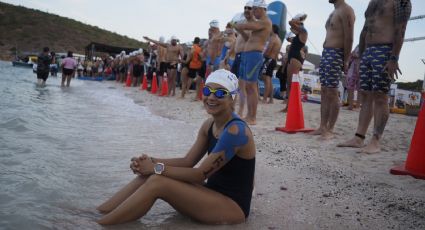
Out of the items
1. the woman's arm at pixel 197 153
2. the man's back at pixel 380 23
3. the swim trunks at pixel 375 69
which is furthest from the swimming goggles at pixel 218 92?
the man's back at pixel 380 23

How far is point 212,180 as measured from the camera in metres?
2.69

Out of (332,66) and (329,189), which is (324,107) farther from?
(329,189)

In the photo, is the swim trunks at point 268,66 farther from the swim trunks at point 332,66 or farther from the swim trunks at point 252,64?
the swim trunks at point 332,66

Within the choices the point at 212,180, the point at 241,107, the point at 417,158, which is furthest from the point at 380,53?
the point at 241,107

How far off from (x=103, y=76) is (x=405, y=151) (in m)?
27.6

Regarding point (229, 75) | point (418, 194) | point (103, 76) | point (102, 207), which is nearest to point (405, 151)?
point (418, 194)

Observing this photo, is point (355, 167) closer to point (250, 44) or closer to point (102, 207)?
point (102, 207)

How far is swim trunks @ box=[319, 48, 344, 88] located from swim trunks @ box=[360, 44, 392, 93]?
0.58 m

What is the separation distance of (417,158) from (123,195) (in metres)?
2.71

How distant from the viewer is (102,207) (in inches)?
108

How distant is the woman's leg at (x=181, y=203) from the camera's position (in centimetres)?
245

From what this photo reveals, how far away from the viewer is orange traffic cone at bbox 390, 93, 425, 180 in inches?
140

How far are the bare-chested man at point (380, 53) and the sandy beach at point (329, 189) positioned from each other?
50 cm

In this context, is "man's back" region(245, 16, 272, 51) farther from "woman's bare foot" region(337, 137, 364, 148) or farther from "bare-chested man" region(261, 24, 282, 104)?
"bare-chested man" region(261, 24, 282, 104)
